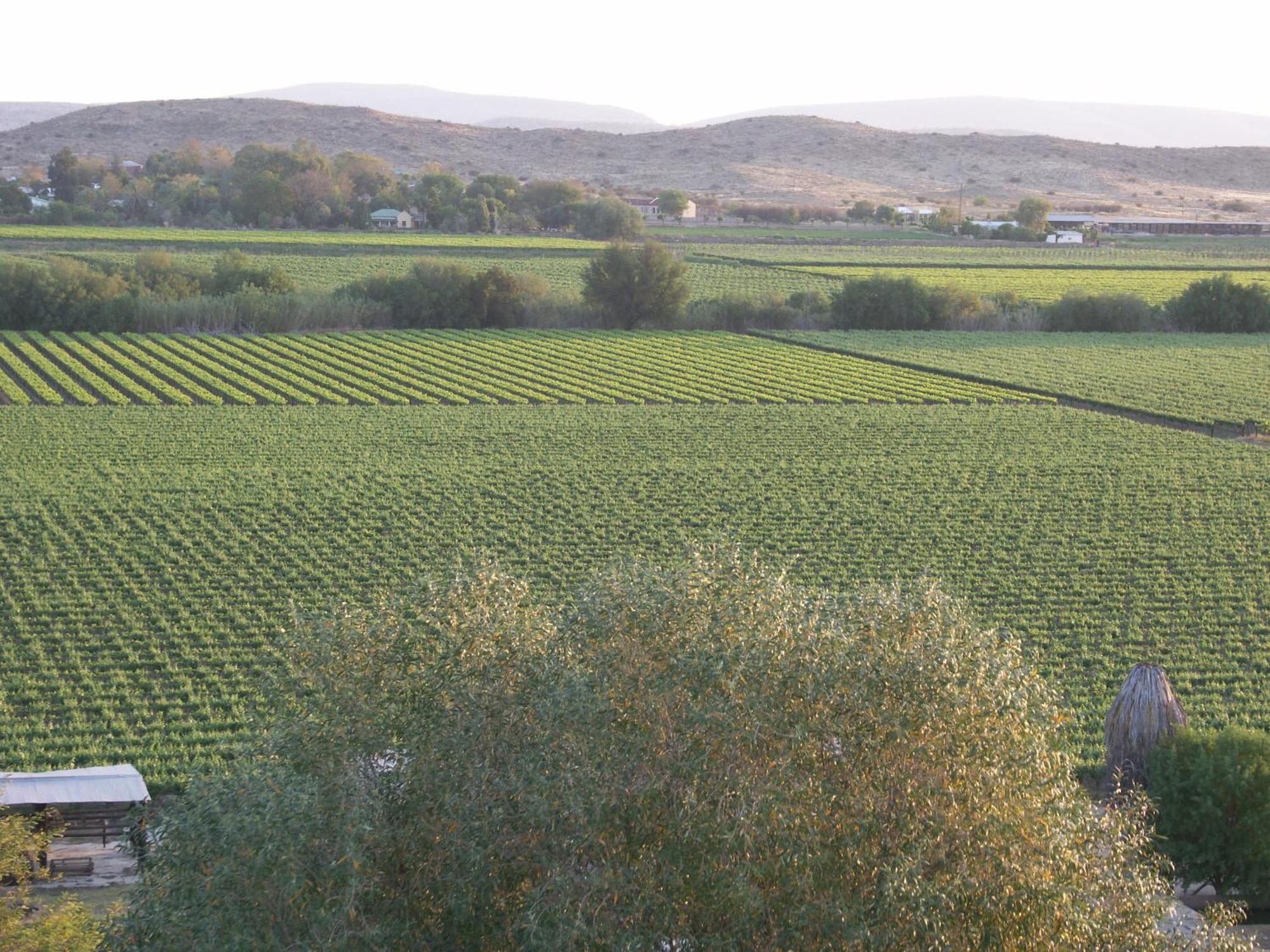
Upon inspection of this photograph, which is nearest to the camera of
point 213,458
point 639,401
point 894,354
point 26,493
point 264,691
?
point 264,691

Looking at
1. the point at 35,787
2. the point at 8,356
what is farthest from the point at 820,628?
the point at 8,356

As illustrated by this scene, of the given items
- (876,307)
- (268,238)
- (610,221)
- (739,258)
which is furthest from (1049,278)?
(268,238)

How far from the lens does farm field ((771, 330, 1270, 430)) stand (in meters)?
54.1

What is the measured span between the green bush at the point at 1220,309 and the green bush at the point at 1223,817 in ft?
224

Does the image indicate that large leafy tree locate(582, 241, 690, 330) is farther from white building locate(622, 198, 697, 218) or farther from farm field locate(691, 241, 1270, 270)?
white building locate(622, 198, 697, 218)

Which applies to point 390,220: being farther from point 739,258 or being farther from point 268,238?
point 739,258

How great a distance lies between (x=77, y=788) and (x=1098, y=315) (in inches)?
2761

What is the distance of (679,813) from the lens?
33.7ft

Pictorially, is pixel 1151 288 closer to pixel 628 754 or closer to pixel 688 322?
pixel 688 322

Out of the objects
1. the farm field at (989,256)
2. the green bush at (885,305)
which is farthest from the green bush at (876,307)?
the farm field at (989,256)

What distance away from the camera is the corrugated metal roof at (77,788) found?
16.9m

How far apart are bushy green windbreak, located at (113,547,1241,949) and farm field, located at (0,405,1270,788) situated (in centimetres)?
881

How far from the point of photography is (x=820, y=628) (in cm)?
1180

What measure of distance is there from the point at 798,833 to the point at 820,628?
2.11m
